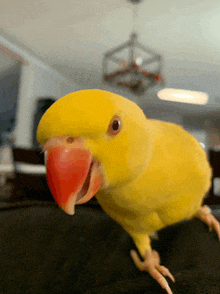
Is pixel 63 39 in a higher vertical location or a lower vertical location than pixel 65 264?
higher

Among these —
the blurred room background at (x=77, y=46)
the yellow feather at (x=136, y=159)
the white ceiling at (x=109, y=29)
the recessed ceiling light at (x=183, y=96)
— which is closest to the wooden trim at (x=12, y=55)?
the blurred room background at (x=77, y=46)

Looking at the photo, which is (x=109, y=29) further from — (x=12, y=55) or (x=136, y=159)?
(x=136, y=159)

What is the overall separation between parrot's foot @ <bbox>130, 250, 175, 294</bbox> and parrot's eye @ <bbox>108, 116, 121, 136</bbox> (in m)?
0.18

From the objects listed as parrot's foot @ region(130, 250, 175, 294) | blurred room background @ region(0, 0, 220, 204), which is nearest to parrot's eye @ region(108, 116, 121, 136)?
parrot's foot @ region(130, 250, 175, 294)

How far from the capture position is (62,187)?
0.18 metres

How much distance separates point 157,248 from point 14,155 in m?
0.57

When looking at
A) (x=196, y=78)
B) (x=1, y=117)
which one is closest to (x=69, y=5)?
(x=1, y=117)

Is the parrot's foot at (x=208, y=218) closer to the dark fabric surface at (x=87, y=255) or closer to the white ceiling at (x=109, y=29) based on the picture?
the dark fabric surface at (x=87, y=255)

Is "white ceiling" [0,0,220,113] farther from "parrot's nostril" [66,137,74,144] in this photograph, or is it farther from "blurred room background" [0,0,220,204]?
"parrot's nostril" [66,137,74,144]

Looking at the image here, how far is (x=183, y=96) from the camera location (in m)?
3.43

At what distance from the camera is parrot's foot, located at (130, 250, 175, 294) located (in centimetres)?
24

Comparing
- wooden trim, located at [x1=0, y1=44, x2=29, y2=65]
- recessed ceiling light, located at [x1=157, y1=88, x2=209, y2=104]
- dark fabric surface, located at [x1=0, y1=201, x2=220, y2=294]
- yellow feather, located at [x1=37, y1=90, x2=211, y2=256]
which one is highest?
wooden trim, located at [x1=0, y1=44, x2=29, y2=65]

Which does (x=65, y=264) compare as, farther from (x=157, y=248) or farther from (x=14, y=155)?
(x=14, y=155)

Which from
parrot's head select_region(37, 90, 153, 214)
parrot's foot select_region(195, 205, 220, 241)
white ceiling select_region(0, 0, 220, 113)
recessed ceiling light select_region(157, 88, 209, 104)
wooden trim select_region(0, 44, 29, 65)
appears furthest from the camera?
recessed ceiling light select_region(157, 88, 209, 104)
